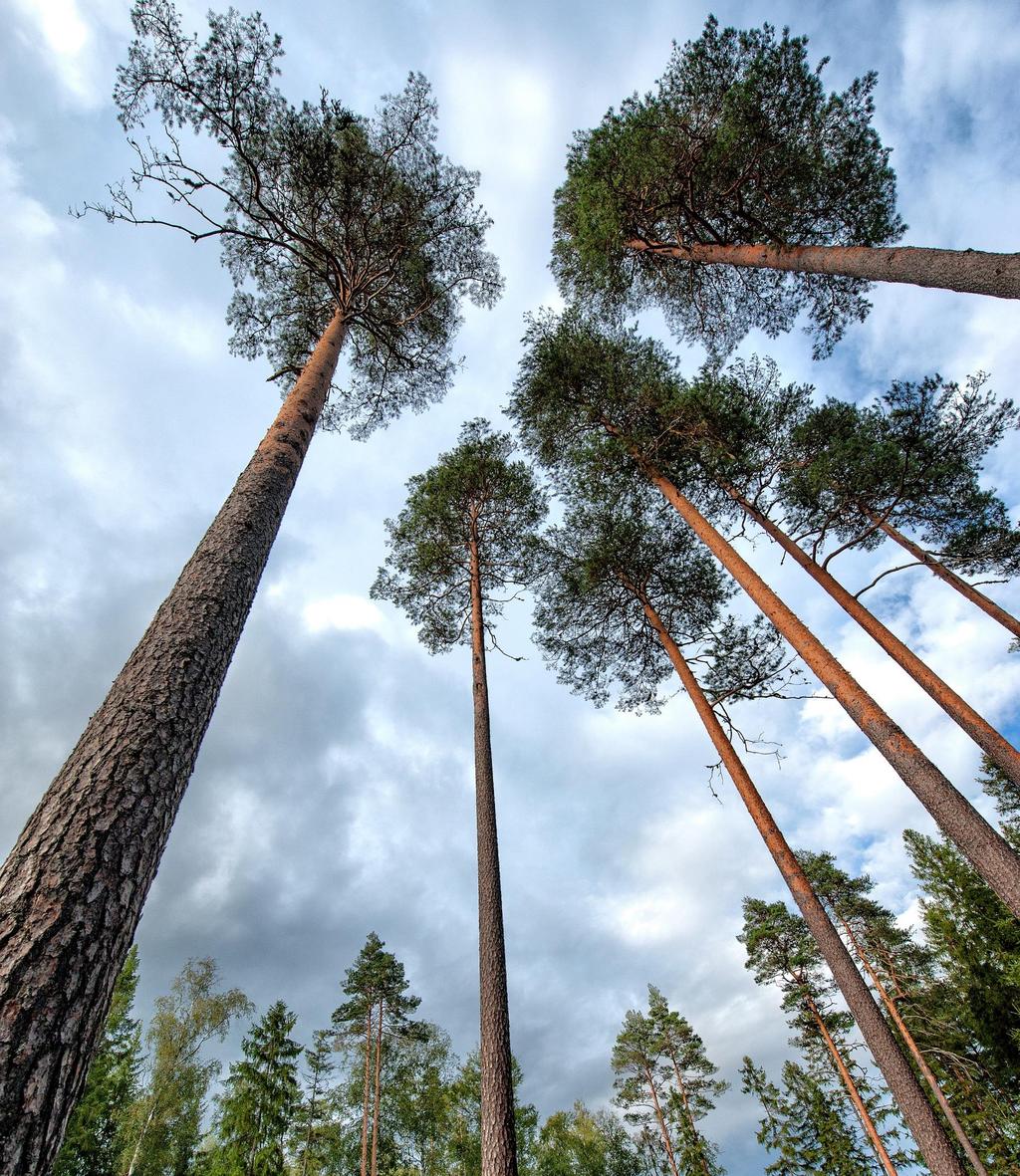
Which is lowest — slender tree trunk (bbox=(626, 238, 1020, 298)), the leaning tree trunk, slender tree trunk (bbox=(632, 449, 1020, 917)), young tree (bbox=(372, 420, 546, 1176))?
the leaning tree trunk

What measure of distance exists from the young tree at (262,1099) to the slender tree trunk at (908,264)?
26374 mm

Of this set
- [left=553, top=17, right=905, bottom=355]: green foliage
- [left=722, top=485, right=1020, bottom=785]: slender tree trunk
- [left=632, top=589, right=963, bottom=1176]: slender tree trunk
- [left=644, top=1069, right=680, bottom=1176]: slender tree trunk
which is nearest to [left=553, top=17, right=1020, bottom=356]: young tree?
[left=553, top=17, right=905, bottom=355]: green foliage

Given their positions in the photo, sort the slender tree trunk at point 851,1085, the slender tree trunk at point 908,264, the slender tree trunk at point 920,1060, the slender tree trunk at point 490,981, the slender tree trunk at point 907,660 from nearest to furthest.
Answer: the slender tree trunk at point 908,264 → the slender tree trunk at point 490,981 → the slender tree trunk at point 907,660 → the slender tree trunk at point 920,1060 → the slender tree trunk at point 851,1085

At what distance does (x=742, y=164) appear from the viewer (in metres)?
9.39

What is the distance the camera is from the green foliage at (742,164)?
8672 mm

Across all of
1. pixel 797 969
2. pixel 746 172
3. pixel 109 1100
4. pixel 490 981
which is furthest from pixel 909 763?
pixel 109 1100

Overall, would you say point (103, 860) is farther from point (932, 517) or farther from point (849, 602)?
point (932, 517)

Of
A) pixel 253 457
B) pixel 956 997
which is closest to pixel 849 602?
pixel 253 457

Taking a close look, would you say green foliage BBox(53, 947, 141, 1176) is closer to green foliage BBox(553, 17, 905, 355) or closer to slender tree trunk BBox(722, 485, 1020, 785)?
slender tree trunk BBox(722, 485, 1020, 785)

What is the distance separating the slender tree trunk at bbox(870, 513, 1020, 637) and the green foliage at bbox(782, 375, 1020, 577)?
0.78ft

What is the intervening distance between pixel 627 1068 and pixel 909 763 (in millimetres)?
28050

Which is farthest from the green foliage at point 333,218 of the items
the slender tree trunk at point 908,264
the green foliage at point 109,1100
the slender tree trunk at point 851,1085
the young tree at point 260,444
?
the slender tree trunk at point 851,1085

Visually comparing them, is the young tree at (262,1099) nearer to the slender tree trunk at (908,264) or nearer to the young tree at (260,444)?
the young tree at (260,444)

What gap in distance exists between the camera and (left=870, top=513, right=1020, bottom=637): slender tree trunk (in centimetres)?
1078
